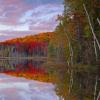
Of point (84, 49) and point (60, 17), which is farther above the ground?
point (60, 17)

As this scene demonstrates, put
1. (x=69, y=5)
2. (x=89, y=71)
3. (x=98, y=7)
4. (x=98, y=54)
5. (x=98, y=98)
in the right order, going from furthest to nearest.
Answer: (x=69, y=5) → (x=98, y=7) → (x=98, y=54) → (x=89, y=71) → (x=98, y=98)

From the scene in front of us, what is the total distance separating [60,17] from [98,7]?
553 inches

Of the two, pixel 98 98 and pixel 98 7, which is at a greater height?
pixel 98 7

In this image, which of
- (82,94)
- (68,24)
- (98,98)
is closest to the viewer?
(98,98)

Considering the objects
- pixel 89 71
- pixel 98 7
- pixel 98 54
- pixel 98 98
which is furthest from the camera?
pixel 98 7

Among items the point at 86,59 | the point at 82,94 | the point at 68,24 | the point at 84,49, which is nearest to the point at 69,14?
the point at 68,24

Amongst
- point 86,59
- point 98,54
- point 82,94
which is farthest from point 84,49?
point 82,94

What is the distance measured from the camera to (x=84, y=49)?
4675 centimetres

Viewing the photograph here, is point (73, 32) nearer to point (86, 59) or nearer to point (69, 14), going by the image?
point (69, 14)

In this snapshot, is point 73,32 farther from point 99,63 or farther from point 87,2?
point 99,63

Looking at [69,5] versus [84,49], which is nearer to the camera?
[84,49]

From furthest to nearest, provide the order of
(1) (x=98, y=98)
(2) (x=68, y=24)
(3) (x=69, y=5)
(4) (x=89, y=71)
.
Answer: (2) (x=68, y=24) → (3) (x=69, y=5) → (4) (x=89, y=71) → (1) (x=98, y=98)

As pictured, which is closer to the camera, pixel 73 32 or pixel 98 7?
pixel 98 7

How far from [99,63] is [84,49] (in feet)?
32.1
